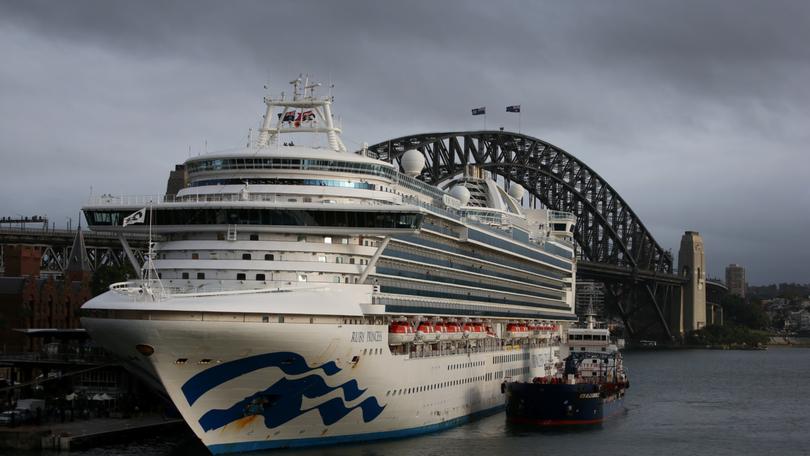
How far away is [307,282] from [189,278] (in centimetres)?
443

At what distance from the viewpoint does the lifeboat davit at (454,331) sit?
48.9 meters

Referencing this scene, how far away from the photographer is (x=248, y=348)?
1439 inches

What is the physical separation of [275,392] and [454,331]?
13.4 m

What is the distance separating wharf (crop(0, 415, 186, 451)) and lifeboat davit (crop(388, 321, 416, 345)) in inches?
454

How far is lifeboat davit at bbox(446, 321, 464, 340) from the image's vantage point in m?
48.9

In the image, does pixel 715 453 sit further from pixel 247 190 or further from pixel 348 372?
pixel 247 190

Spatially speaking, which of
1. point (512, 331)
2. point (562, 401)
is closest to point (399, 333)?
point (562, 401)

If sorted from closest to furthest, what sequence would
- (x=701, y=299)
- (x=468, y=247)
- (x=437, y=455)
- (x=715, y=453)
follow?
1. (x=437, y=455)
2. (x=715, y=453)
3. (x=468, y=247)
4. (x=701, y=299)

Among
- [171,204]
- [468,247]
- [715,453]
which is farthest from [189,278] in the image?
[715,453]

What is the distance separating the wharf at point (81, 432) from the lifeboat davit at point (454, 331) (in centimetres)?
1248

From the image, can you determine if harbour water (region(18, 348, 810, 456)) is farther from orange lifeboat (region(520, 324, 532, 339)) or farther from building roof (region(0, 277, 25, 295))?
building roof (region(0, 277, 25, 295))

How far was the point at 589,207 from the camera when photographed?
163250 mm

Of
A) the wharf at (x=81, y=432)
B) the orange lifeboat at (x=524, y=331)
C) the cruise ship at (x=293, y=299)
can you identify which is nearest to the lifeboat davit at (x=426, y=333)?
the cruise ship at (x=293, y=299)

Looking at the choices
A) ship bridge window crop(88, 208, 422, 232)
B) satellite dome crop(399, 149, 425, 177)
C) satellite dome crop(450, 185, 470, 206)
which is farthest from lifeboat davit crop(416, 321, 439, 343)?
satellite dome crop(450, 185, 470, 206)
